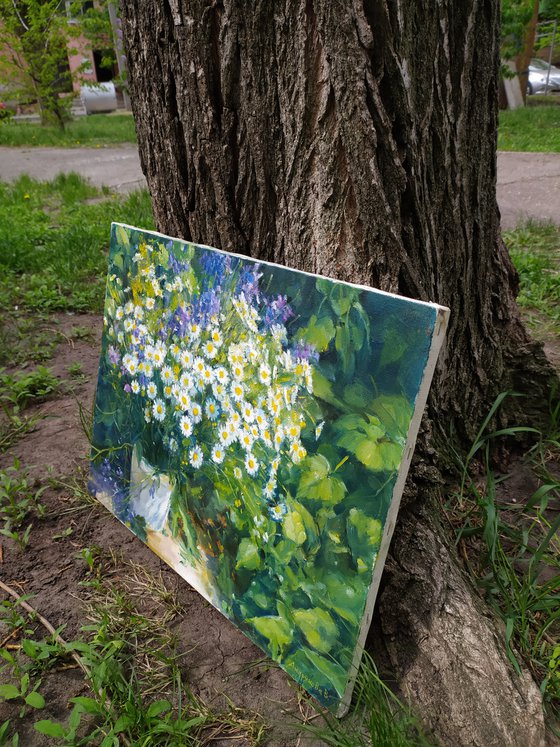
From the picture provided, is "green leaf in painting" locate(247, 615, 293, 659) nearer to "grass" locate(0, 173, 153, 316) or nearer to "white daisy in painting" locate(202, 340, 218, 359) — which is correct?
"white daisy in painting" locate(202, 340, 218, 359)

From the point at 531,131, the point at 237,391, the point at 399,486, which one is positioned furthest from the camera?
the point at 531,131

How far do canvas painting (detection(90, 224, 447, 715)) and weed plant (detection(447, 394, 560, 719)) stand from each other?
43 cm

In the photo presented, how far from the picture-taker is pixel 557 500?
1.75 meters

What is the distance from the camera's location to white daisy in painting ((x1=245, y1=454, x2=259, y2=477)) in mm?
1396

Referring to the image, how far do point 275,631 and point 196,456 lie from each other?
479 mm

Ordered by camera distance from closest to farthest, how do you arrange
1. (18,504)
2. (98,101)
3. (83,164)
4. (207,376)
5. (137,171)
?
(207,376), (18,504), (137,171), (83,164), (98,101)

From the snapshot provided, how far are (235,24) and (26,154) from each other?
33.5ft

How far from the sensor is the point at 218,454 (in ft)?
4.97

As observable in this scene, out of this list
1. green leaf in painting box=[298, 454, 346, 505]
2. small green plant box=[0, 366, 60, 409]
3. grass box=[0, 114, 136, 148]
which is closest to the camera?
green leaf in painting box=[298, 454, 346, 505]

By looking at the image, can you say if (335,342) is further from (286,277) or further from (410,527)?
(410,527)

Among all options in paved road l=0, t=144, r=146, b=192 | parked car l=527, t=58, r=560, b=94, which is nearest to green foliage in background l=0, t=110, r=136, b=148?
paved road l=0, t=144, r=146, b=192

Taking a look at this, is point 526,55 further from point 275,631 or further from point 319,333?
point 275,631

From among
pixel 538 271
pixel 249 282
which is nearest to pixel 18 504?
pixel 249 282

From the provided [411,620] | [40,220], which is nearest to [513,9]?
[40,220]
